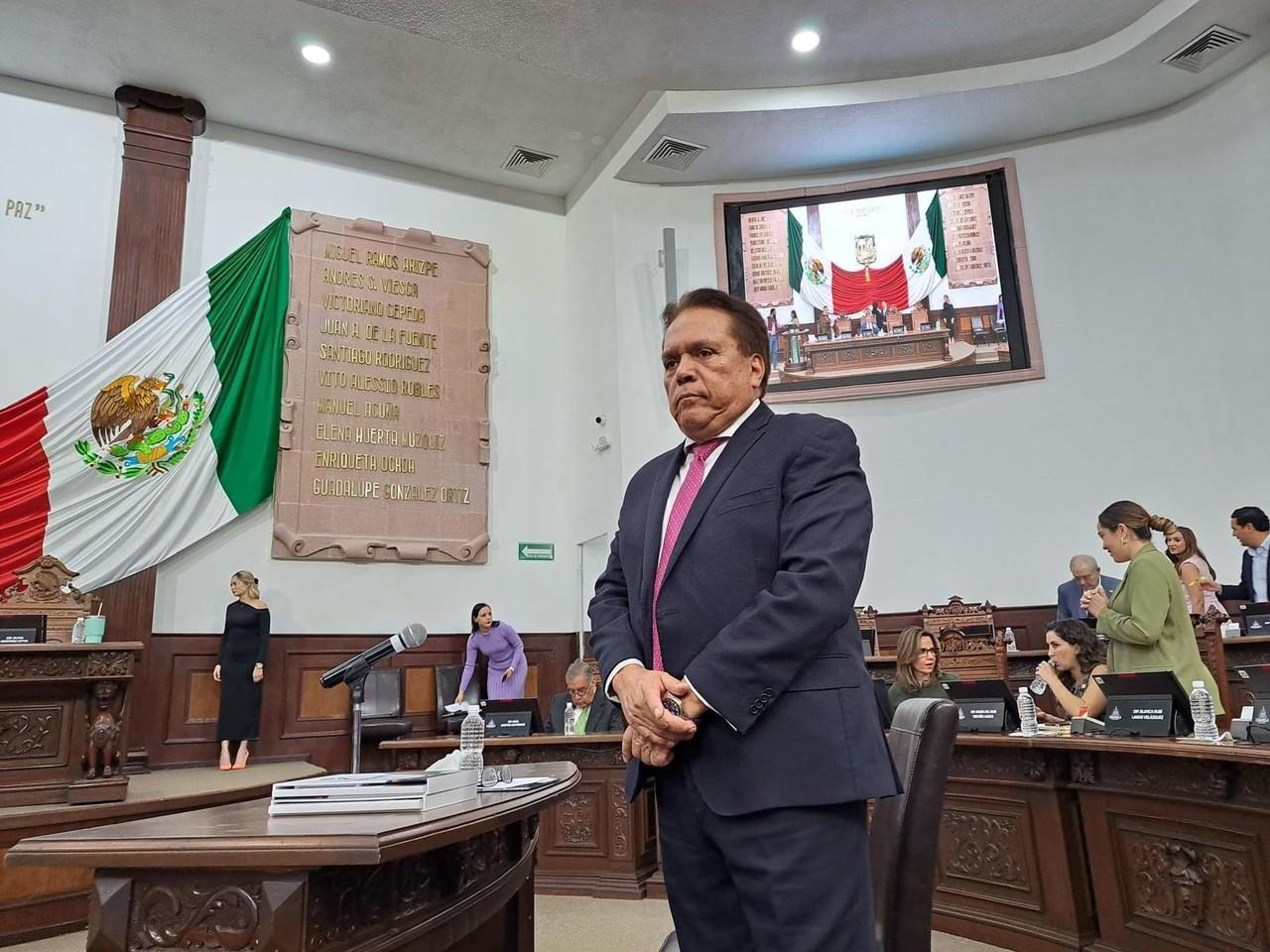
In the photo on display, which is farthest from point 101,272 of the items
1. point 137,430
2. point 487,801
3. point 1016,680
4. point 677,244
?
point 1016,680

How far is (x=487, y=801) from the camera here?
1.65 metres

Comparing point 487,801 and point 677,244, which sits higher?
point 677,244

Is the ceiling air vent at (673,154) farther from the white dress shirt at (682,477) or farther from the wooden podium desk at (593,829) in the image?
the white dress shirt at (682,477)

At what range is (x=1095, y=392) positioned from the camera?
7492mm

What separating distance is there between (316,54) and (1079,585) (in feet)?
23.9

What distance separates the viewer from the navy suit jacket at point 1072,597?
6410 millimetres

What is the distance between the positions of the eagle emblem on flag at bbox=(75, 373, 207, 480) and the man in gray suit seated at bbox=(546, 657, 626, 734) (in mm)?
3784

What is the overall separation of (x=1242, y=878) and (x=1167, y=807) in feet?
1.01

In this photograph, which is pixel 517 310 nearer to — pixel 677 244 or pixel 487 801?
pixel 677 244

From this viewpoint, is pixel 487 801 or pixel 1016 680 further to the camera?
pixel 1016 680

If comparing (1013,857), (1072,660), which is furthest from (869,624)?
(1013,857)

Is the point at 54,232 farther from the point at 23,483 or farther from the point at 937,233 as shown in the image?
Answer: the point at 937,233

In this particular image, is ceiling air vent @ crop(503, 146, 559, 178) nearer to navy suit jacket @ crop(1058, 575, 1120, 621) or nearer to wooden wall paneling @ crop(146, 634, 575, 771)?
wooden wall paneling @ crop(146, 634, 575, 771)

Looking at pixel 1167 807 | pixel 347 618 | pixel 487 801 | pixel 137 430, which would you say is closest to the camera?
pixel 487 801
